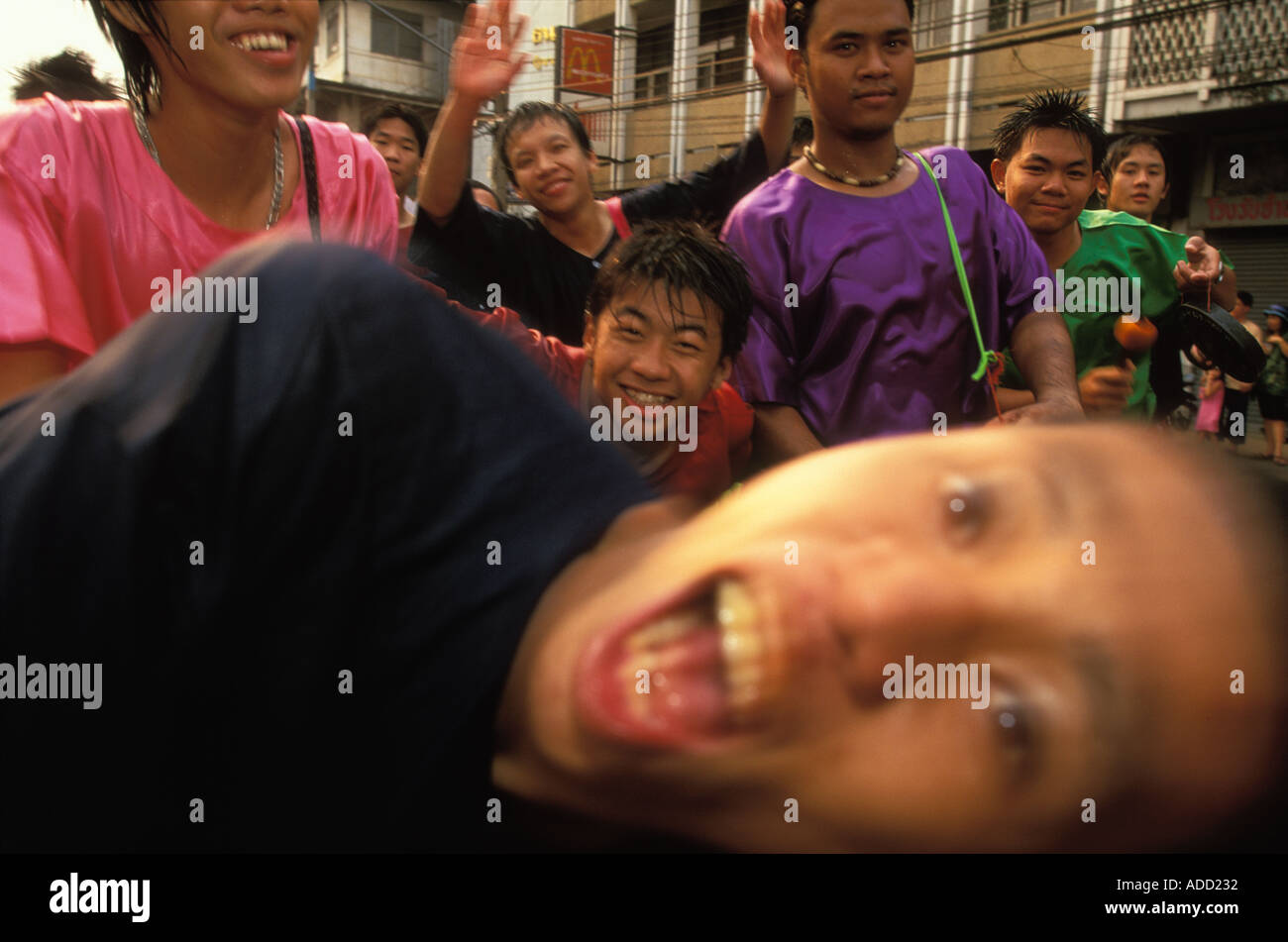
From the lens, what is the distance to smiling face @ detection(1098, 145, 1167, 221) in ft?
14.8

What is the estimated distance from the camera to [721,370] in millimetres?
2562

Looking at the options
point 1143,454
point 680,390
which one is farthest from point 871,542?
point 680,390

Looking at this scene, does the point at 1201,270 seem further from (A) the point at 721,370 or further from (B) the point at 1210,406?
(B) the point at 1210,406

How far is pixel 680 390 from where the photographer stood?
237 cm

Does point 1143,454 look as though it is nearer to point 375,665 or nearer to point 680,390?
point 375,665

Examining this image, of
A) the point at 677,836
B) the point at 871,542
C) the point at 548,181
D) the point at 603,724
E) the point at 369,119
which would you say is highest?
the point at 369,119

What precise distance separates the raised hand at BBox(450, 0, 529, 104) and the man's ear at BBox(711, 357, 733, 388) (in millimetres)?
865

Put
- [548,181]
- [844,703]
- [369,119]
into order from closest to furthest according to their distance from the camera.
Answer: [844,703] < [548,181] < [369,119]

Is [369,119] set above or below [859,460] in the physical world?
above

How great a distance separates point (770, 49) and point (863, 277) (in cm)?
88

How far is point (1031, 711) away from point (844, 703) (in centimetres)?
16

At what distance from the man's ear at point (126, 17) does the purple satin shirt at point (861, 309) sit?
4.19 feet

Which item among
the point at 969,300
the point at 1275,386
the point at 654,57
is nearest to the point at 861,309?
the point at 969,300

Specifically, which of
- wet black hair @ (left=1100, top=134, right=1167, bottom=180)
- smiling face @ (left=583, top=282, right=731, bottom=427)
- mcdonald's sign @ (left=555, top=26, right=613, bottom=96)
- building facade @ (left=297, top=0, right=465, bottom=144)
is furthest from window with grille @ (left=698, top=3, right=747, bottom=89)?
smiling face @ (left=583, top=282, right=731, bottom=427)
